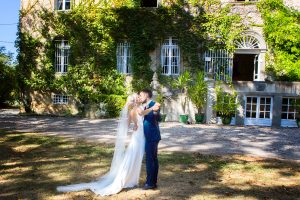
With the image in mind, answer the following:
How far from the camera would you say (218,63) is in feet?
56.1

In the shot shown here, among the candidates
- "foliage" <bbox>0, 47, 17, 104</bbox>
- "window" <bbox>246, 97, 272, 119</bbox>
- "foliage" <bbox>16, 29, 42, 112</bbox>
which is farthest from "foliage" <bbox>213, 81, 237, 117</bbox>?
"foliage" <bbox>0, 47, 17, 104</bbox>

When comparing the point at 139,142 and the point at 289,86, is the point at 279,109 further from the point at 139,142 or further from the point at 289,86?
the point at 139,142

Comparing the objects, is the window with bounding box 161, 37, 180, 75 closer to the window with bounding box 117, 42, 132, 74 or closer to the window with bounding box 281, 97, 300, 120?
the window with bounding box 117, 42, 132, 74

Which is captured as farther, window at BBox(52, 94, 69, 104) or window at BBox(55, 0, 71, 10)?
window at BBox(55, 0, 71, 10)

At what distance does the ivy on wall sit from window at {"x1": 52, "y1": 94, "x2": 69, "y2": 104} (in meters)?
0.43

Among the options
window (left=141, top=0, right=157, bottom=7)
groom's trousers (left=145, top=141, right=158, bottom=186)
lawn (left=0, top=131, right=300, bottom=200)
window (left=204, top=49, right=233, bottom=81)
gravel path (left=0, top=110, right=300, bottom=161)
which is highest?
window (left=141, top=0, right=157, bottom=7)

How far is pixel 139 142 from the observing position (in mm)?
5895

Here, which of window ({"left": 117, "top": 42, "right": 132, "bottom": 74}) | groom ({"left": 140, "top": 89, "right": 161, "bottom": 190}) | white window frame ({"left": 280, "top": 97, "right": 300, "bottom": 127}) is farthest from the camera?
window ({"left": 117, "top": 42, "right": 132, "bottom": 74})

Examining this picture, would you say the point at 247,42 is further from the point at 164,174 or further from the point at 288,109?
the point at 164,174

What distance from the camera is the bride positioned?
18.8 feet

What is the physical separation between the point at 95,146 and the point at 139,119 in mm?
3840

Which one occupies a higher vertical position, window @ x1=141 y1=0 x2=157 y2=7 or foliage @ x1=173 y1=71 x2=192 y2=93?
window @ x1=141 y1=0 x2=157 y2=7

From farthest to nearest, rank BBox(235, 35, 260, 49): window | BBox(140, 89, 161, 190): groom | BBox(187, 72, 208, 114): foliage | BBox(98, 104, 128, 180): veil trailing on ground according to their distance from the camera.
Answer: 1. BBox(235, 35, 260, 49): window
2. BBox(187, 72, 208, 114): foliage
3. BBox(98, 104, 128, 180): veil trailing on ground
4. BBox(140, 89, 161, 190): groom

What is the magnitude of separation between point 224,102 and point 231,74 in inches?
96.5
